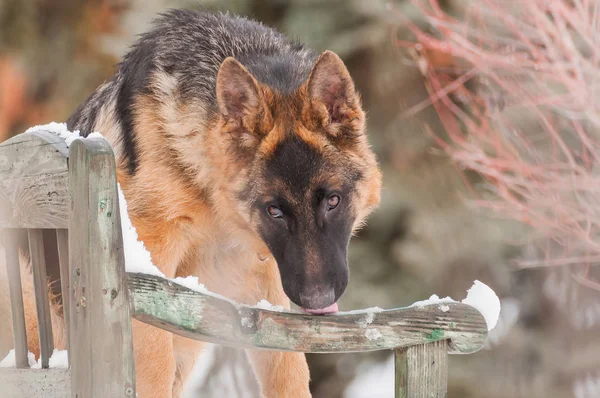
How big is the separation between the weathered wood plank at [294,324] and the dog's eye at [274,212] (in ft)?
2.74

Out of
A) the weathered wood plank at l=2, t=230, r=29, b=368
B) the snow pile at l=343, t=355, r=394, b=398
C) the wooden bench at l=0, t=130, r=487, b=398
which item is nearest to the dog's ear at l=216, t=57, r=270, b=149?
the wooden bench at l=0, t=130, r=487, b=398

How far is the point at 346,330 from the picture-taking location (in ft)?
7.50

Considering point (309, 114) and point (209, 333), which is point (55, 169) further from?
point (309, 114)

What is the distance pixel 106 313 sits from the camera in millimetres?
1934

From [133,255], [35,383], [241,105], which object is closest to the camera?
[133,255]

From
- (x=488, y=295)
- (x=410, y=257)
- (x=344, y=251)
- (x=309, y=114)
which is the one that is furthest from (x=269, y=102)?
(x=410, y=257)

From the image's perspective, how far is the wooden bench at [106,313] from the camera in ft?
6.36

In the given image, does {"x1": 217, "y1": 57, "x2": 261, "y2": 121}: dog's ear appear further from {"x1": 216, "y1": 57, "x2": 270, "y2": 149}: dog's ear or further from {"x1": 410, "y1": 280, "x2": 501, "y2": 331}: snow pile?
{"x1": 410, "y1": 280, "x2": 501, "y2": 331}: snow pile

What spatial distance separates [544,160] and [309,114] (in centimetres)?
403

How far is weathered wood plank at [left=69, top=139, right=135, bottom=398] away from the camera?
1.93 metres

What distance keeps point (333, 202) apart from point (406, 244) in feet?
12.4

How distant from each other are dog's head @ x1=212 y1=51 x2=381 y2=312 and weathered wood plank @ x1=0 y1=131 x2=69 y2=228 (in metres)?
0.96

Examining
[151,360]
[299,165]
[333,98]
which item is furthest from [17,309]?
→ [333,98]

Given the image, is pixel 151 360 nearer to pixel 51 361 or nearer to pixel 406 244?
pixel 51 361
